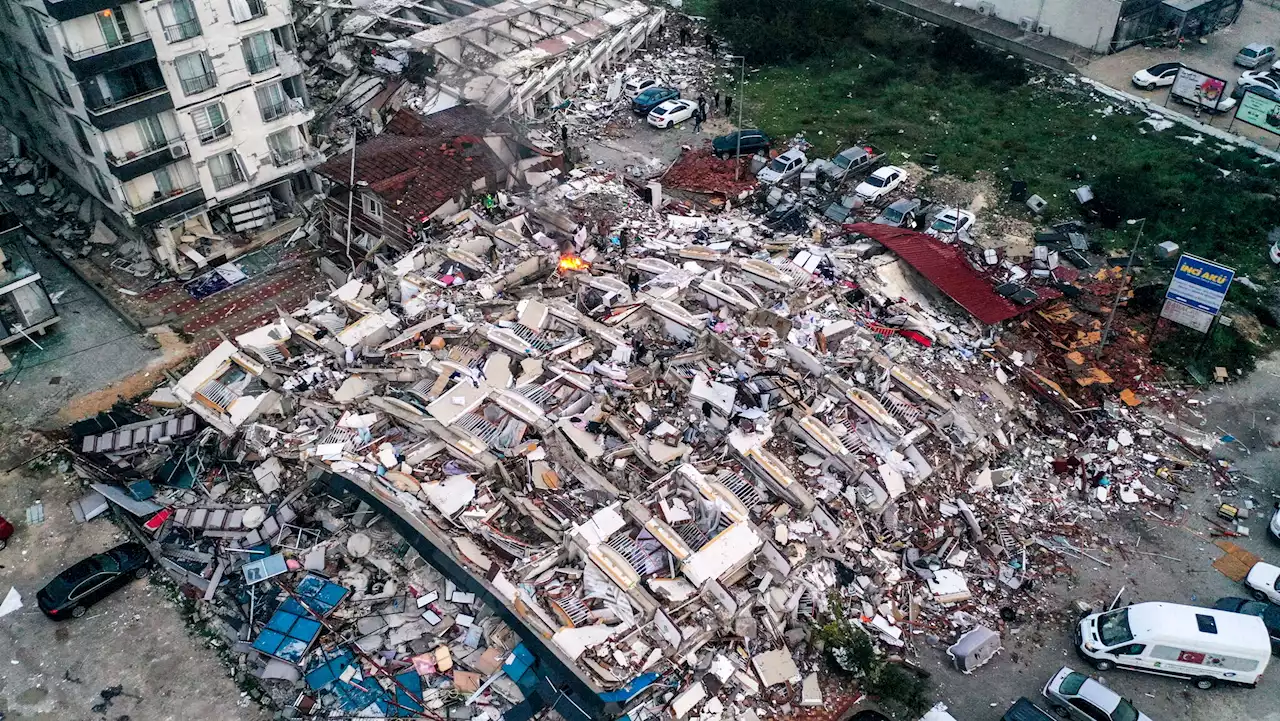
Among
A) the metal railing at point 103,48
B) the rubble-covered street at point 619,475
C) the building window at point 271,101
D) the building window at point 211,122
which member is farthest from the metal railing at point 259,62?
the rubble-covered street at point 619,475

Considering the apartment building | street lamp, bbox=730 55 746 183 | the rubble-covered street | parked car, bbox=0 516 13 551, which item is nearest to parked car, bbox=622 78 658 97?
street lamp, bbox=730 55 746 183

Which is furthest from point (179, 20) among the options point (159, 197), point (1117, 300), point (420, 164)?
point (1117, 300)

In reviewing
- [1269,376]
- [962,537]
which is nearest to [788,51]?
[1269,376]

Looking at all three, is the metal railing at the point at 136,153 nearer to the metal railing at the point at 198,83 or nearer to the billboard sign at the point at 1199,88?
the metal railing at the point at 198,83

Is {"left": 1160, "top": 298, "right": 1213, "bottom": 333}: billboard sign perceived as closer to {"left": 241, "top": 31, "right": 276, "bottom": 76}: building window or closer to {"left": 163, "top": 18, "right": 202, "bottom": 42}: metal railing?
{"left": 241, "top": 31, "right": 276, "bottom": 76}: building window

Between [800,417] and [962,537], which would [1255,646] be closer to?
[962,537]

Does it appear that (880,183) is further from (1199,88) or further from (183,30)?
(183,30)
